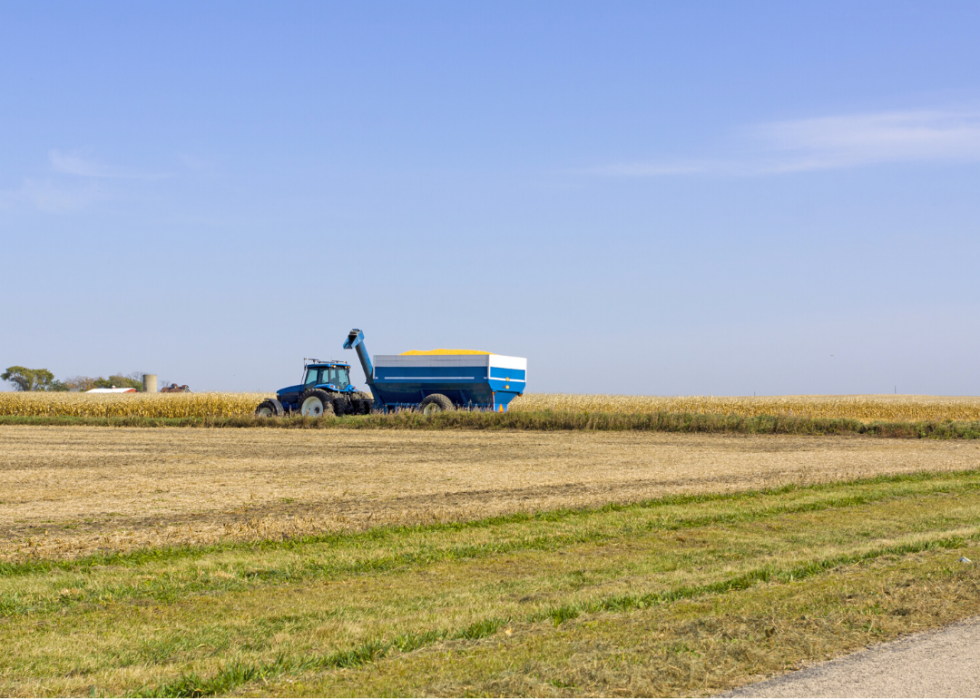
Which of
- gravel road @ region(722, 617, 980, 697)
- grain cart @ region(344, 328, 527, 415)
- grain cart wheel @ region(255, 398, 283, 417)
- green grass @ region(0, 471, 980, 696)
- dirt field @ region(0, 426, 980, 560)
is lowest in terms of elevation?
green grass @ region(0, 471, 980, 696)

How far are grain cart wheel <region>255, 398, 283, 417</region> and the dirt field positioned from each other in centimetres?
654

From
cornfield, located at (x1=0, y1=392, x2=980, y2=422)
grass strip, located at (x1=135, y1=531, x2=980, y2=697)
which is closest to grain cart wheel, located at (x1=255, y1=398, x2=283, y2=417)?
cornfield, located at (x1=0, y1=392, x2=980, y2=422)

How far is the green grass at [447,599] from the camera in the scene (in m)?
6.41

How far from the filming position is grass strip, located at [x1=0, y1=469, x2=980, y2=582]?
414 inches

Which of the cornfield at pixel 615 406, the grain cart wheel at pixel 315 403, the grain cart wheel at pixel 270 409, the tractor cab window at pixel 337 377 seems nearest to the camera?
the grain cart wheel at pixel 315 403

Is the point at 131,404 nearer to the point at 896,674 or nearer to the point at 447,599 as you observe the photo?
the point at 447,599

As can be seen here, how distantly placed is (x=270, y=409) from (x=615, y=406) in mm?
20165

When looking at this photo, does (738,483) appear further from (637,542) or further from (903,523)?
(637,542)

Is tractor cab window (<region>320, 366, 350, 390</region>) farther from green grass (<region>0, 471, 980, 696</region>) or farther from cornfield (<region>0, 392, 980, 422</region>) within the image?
green grass (<region>0, 471, 980, 696</region>)

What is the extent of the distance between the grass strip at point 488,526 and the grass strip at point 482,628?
9.78 feet

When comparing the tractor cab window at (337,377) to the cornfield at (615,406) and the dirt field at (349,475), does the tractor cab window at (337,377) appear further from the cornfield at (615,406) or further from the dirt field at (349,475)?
the cornfield at (615,406)

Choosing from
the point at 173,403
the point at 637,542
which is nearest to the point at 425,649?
the point at 637,542

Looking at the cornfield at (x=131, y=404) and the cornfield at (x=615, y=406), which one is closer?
the cornfield at (x=615, y=406)

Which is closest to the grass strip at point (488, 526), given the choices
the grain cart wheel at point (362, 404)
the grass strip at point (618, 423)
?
the grass strip at point (618, 423)
